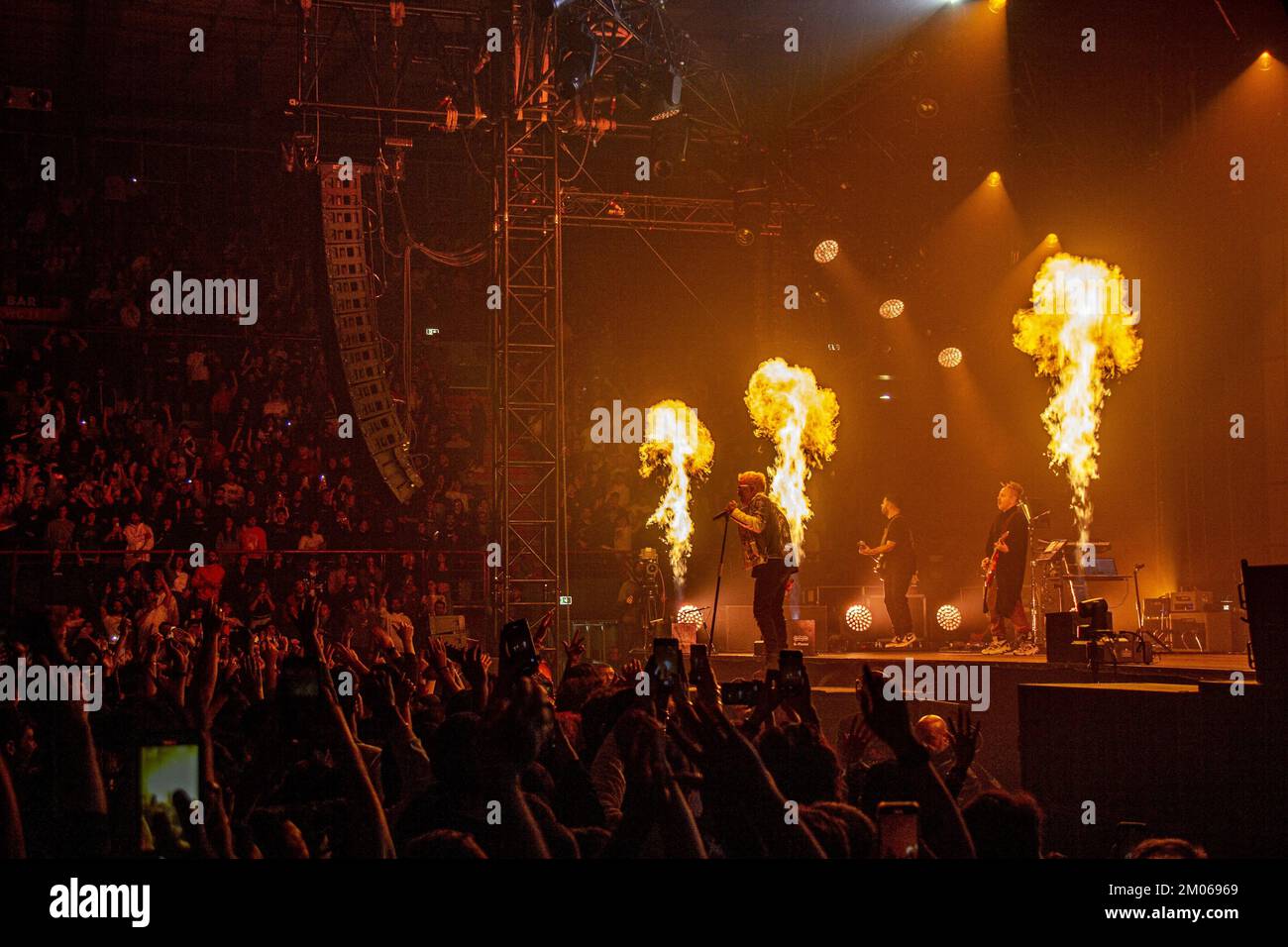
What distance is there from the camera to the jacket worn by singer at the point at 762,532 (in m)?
12.1

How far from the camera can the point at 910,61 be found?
1606 centimetres

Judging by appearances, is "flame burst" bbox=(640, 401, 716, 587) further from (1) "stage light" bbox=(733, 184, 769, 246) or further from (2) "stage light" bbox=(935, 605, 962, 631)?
(2) "stage light" bbox=(935, 605, 962, 631)

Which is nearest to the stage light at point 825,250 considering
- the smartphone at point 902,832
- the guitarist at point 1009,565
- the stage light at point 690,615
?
the stage light at point 690,615

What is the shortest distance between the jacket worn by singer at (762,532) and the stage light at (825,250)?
26.2ft

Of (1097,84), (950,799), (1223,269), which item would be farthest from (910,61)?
(950,799)

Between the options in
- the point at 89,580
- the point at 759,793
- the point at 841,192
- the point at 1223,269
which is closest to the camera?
the point at 759,793

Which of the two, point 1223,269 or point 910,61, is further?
point 1223,269

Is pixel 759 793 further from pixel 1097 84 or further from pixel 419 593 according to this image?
pixel 1097 84

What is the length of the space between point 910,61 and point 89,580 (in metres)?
11.5

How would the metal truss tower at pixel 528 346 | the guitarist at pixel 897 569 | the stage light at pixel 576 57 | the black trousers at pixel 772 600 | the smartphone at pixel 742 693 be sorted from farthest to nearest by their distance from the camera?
the metal truss tower at pixel 528 346 < the guitarist at pixel 897 569 < the stage light at pixel 576 57 < the black trousers at pixel 772 600 < the smartphone at pixel 742 693

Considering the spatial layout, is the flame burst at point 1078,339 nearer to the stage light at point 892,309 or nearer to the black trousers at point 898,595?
the stage light at point 892,309

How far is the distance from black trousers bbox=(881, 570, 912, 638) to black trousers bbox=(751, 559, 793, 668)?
90.3 inches
